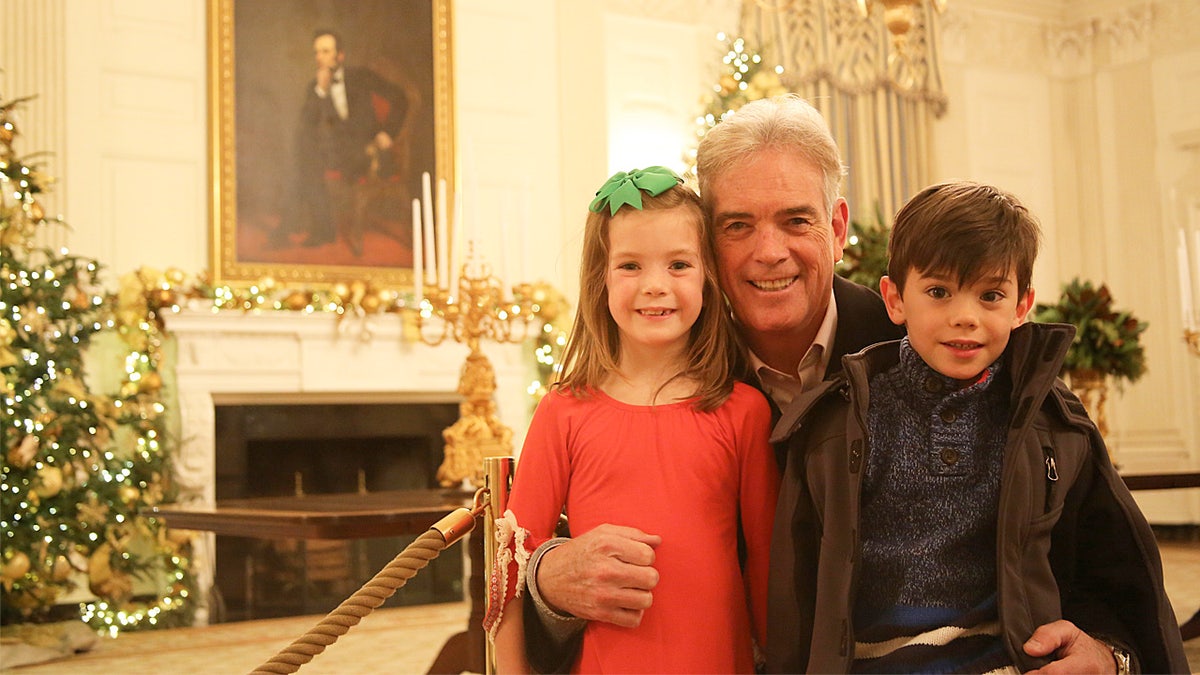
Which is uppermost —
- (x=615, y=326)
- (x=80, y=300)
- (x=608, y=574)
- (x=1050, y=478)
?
Answer: (x=80, y=300)

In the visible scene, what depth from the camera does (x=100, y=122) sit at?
7.00 m

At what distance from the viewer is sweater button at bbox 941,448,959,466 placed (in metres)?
1.72

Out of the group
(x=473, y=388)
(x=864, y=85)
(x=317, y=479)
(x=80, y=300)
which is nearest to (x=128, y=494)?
(x=80, y=300)

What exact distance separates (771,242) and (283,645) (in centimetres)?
477

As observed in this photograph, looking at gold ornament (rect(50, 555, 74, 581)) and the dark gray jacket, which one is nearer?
the dark gray jacket

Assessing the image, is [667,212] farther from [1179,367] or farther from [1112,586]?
[1179,367]

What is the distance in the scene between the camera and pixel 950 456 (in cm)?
173

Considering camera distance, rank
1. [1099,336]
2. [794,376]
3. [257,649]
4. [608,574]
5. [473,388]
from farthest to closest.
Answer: [257,649] → [1099,336] → [473,388] → [794,376] → [608,574]

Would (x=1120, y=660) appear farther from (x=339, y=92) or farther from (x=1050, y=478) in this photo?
(x=339, y=92)

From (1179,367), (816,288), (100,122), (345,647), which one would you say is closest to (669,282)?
(816,288)

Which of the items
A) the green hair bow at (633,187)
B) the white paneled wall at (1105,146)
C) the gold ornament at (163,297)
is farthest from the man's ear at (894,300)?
the white paneled wall at (1105,146)

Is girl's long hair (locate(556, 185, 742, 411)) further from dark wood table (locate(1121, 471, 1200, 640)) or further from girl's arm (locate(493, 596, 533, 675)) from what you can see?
dark wood table (locate(1121, 471, 1200, 640))

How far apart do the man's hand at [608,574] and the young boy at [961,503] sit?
20cm

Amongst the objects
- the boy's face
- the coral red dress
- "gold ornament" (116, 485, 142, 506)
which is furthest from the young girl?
"gold ornament" (116, 485, 142, 506)
